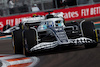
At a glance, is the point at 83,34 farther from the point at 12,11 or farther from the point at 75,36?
the point at 12,11

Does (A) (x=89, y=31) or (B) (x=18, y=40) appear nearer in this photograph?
(A) (x=89, y=31)

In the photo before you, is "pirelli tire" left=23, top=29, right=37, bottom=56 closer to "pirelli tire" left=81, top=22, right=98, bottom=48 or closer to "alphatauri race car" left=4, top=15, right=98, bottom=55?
"alphatauri race car" left=4, top=15, right=98, bottom=55

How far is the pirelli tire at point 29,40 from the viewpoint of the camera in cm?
767

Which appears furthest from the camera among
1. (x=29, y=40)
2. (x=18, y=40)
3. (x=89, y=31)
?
(x=18, y=40)

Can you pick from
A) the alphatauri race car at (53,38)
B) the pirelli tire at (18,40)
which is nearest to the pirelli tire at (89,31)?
the alphatauri race car at (53,38)

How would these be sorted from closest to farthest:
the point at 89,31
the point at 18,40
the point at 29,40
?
the point at 29,40
the point at 89,31
the point at 18,40

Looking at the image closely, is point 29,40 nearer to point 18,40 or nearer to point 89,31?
point 18,40

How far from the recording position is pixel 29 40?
771 centimetres

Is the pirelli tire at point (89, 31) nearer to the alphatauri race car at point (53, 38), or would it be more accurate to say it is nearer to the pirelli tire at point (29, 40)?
the alphatauri race car at point (53, 38)

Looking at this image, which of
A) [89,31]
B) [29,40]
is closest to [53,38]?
[29,40]

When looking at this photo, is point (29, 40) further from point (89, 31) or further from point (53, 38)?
point (89, 31)

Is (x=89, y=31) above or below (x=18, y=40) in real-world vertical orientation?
above

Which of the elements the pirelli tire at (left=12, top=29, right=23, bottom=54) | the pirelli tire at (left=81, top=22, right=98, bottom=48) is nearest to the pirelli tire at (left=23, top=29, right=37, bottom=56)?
the pirelli tire at (left=12, top=29, right=23, bottom=54)

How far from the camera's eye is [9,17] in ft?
68.8
